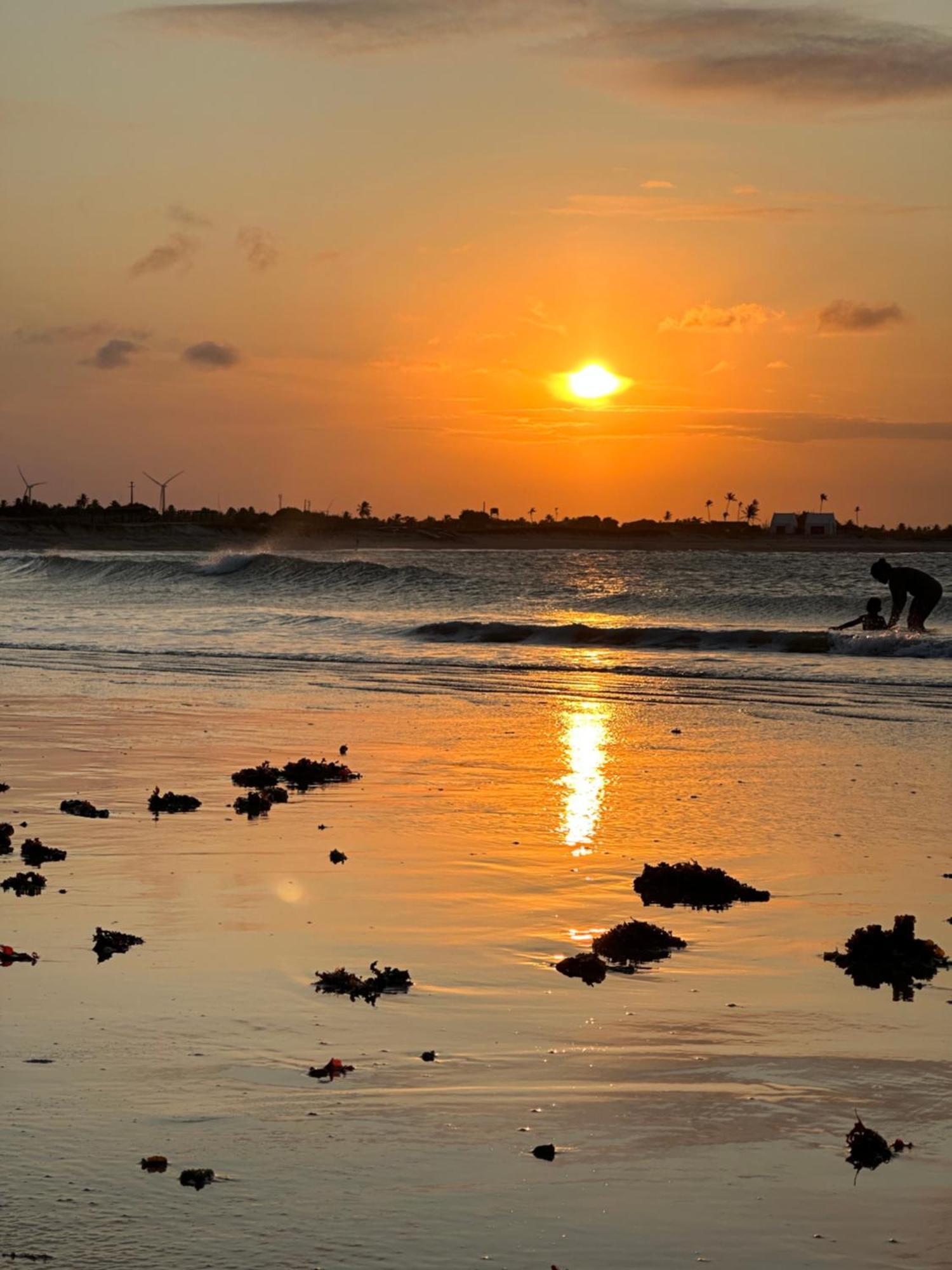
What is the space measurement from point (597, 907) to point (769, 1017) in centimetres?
221

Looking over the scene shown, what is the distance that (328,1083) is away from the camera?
230 inches

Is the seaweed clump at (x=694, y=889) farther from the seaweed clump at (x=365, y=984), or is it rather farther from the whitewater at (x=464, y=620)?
the whitewater at (x=464, y=620)

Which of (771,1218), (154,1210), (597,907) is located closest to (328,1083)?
(154,1210)

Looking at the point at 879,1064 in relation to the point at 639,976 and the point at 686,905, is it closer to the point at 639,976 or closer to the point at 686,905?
the point at 639,976

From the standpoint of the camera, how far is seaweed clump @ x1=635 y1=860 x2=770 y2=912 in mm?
8969

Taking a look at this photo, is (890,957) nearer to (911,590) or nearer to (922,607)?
(911,590)

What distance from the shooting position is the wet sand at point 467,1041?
4.68m

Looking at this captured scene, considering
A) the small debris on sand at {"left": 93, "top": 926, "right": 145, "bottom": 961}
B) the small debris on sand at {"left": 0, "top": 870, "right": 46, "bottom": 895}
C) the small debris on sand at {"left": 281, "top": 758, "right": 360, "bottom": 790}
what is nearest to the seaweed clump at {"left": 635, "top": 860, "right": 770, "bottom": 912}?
the small debris on sand at {"left": 93, "top": 926, "right": 145, "bottom": 961}

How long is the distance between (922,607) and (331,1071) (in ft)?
90.4

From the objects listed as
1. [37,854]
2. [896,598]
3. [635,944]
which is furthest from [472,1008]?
[896,598]

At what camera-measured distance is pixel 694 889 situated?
9.01 metres

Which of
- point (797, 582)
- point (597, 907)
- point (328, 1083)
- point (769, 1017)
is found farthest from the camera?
point (797, 582)

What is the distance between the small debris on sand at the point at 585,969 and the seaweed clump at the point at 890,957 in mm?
1162

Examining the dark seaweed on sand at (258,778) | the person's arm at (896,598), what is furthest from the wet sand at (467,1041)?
the person's arm at (896,598)
